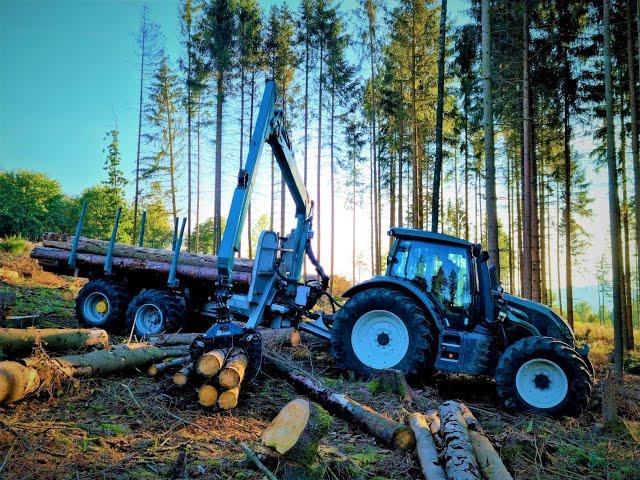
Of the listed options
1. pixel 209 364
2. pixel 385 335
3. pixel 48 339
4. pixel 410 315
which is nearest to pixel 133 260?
pixel 48 339

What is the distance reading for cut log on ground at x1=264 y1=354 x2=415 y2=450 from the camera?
377 cm

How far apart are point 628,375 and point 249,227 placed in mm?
17879

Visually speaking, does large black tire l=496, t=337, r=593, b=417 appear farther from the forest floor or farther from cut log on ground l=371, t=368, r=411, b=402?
cut log on ground l=371, t=368, r=411, b=402

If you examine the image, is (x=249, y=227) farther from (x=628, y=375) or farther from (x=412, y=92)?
(x=628, y=375)

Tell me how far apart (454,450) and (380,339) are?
3.11 meters

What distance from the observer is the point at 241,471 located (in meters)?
3.07

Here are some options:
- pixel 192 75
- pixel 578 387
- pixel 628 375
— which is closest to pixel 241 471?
pixel 578 387

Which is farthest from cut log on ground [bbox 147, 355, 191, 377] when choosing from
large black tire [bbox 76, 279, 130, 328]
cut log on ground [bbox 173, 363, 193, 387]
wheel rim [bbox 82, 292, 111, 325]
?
wheel rim [bbox 82, 292, 111, 325]

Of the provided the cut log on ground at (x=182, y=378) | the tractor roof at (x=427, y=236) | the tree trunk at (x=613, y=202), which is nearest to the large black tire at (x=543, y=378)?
the tractor roof at (x=427, y=236)

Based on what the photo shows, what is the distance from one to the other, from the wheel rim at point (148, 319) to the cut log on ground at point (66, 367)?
253 cm

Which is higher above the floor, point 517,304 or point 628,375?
point 517,304

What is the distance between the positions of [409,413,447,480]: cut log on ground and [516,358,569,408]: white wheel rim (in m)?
2.06

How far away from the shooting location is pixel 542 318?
692 centimetres

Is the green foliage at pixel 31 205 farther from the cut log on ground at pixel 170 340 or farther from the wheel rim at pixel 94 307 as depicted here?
the cut log on ground at pixel 170 340
